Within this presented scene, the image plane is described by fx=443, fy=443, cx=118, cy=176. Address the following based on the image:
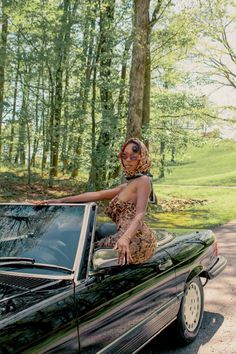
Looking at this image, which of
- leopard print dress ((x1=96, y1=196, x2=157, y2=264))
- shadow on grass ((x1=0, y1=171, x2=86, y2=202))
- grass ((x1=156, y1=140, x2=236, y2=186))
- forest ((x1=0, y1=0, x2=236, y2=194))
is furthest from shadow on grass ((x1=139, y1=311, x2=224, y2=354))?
grass ((x1=156, y1=140, x2=236, y2=186))

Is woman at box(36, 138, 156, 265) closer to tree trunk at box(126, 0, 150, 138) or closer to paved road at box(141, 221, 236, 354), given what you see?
paved road at box(141, 221, 236, 354)

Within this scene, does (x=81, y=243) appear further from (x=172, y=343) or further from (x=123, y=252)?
(x=172, y=343)

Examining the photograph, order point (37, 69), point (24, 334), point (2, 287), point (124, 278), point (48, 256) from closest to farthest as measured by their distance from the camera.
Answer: point (24, 334) → point (2, 287) → point (48, 256) → point (124, 278) → point (37, 69)

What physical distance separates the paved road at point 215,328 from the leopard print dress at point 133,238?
1075 mm

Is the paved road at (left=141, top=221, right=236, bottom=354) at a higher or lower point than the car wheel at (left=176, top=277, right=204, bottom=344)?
lower

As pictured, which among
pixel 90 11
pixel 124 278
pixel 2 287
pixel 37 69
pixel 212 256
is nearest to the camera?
pixel 2 287

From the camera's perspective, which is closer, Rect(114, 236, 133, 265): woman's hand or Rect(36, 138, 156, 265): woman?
Rect(114, 236, 133, 265): woman's hand

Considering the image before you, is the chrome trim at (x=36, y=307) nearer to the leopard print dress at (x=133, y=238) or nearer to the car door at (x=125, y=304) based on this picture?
the car door at (x=125, y=304)

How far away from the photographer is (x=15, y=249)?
124 inches

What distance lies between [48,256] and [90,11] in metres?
14.2

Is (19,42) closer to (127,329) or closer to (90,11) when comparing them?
(90,11)

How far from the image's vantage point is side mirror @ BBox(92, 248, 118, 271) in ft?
10.2

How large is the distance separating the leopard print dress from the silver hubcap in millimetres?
952

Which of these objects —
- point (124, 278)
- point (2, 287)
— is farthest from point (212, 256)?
point (2, 287)
